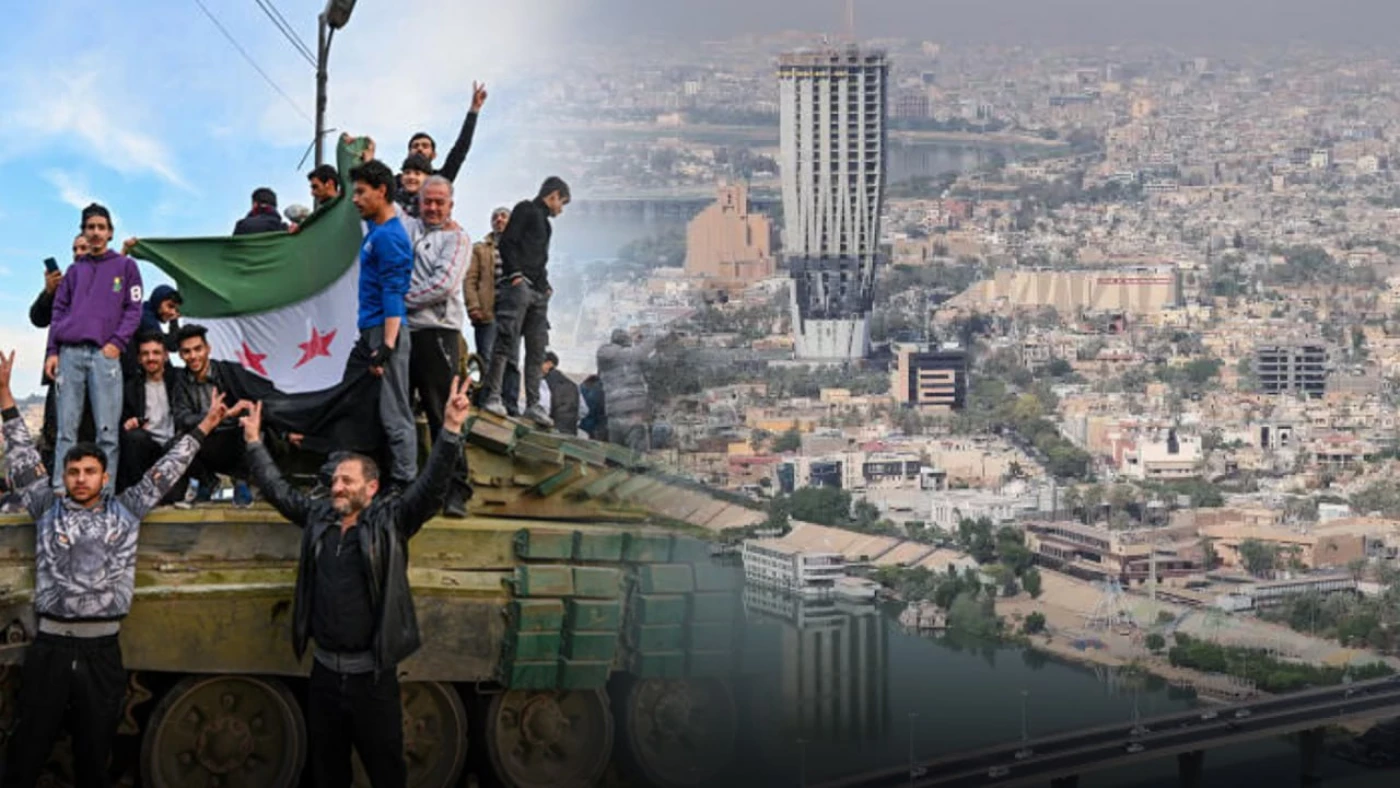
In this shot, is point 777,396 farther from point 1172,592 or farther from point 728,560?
point 728,560

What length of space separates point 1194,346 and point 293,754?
44739 millimetres

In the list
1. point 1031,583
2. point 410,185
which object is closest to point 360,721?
point 410,185

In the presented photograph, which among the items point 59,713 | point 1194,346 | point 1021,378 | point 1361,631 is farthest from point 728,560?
point 1194,346

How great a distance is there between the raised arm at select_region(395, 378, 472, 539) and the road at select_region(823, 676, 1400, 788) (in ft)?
33.8

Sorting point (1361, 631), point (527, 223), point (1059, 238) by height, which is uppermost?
point (1059, 238)

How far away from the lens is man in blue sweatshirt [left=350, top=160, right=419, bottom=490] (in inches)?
303

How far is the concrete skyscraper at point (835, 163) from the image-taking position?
47.6 m

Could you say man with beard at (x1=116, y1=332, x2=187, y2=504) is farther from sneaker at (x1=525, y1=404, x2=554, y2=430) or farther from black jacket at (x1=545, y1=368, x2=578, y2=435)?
black jacket at (x1=545, y1=368, x2=578, y2=435)

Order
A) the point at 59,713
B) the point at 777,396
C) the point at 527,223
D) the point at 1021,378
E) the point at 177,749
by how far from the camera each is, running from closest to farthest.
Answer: the point at 59,713 → the point at 177,749 → the point at 527,223 → the point at 777,396 → the point at 1021,378

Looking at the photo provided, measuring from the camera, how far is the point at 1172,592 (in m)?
36.4

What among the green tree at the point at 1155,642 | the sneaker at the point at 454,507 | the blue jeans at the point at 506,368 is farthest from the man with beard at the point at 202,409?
the green tree at the point at 1155,642

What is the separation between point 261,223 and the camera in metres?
9.36

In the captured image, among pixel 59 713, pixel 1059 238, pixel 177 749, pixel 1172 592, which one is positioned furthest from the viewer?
pixel 1059 238

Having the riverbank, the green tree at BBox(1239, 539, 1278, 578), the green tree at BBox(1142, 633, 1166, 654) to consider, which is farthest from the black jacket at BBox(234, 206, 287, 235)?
the green tree at BBox(1239, 539, 1278, 578)
